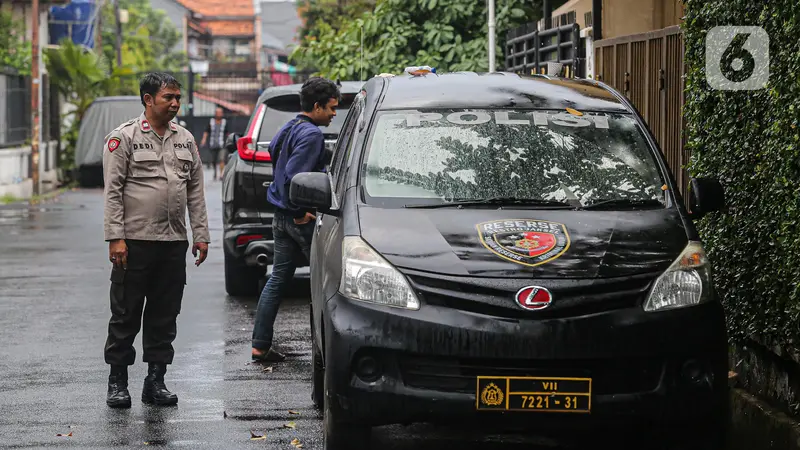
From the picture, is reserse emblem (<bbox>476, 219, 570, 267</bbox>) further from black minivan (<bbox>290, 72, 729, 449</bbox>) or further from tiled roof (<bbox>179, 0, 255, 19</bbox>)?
tiled roof (<bbox>179, 0, 255, 19</bbox>)

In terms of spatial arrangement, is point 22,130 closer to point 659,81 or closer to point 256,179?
point 256,179

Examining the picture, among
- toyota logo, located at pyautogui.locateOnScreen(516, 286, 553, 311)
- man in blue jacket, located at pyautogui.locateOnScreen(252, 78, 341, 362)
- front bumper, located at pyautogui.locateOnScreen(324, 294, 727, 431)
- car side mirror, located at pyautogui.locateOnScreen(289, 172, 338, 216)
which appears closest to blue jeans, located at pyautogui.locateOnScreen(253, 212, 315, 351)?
man in blue jacket, located at pyautogui.locateOnScreen(252, 78, 341, 362)

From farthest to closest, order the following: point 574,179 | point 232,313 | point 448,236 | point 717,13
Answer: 1. point 232,313
2. point 717,13
3. point 574,179
4. point 448,236

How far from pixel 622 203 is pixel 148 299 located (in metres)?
2.95

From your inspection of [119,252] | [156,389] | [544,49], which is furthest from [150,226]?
[544,49]

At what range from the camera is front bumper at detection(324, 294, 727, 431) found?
566 cm

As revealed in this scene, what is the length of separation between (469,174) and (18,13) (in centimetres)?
3289

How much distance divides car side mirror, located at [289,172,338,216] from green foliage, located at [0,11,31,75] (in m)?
28.6

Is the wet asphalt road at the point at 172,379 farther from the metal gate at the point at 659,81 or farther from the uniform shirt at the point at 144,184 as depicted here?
the metal gate at the point at 659,81

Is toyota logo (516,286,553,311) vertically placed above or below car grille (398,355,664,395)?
above

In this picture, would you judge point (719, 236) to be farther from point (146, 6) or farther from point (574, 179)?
point (146, 6)

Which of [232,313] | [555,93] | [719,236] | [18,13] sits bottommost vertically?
[232,313]

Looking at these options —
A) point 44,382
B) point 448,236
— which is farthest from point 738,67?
point 44,382

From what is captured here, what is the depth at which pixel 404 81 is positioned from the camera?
23.9ft
